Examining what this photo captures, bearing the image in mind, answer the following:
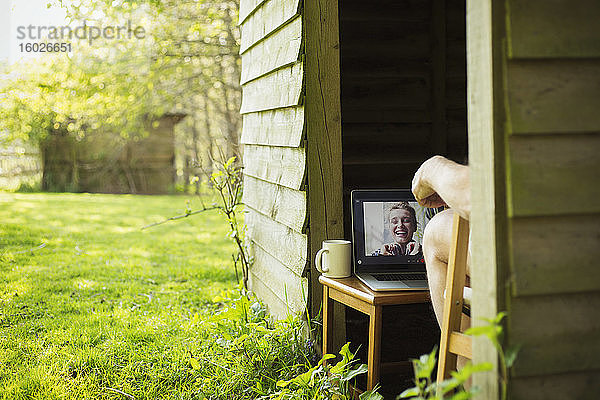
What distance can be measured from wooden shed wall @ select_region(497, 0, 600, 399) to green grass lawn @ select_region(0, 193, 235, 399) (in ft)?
5.54

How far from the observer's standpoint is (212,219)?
28.3 ft

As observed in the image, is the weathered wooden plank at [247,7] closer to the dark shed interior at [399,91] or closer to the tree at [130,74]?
the dark shed interior at [399,91]

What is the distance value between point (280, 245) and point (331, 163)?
0.64m

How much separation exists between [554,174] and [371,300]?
36.7 inches

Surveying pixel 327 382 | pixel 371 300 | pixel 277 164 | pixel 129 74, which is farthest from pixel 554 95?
pixel 129 74

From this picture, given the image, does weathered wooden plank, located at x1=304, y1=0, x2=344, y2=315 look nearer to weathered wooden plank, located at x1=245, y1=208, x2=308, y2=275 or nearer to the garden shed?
the garden shed

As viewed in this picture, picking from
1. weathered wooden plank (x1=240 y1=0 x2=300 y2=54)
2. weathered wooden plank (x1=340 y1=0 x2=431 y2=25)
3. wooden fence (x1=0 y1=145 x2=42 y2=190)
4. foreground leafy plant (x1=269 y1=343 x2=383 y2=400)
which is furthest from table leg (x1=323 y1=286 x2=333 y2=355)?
wooden fence (x1=0 y1=145 x2=42 y2=190)

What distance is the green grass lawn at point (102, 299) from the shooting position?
2.83 metres

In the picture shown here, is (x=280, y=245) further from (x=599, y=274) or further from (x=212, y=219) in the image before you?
(x=212, y=219)

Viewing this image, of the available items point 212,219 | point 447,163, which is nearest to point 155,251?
point 212,219

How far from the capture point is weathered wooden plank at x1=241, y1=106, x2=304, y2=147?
8.75ft

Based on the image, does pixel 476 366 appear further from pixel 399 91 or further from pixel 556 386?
pixel 399 91

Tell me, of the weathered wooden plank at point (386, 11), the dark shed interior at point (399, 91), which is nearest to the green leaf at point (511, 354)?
the dark shed interior at point (399, 91)

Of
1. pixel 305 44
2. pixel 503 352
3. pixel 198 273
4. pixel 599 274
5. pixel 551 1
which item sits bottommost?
pixel 198 273
